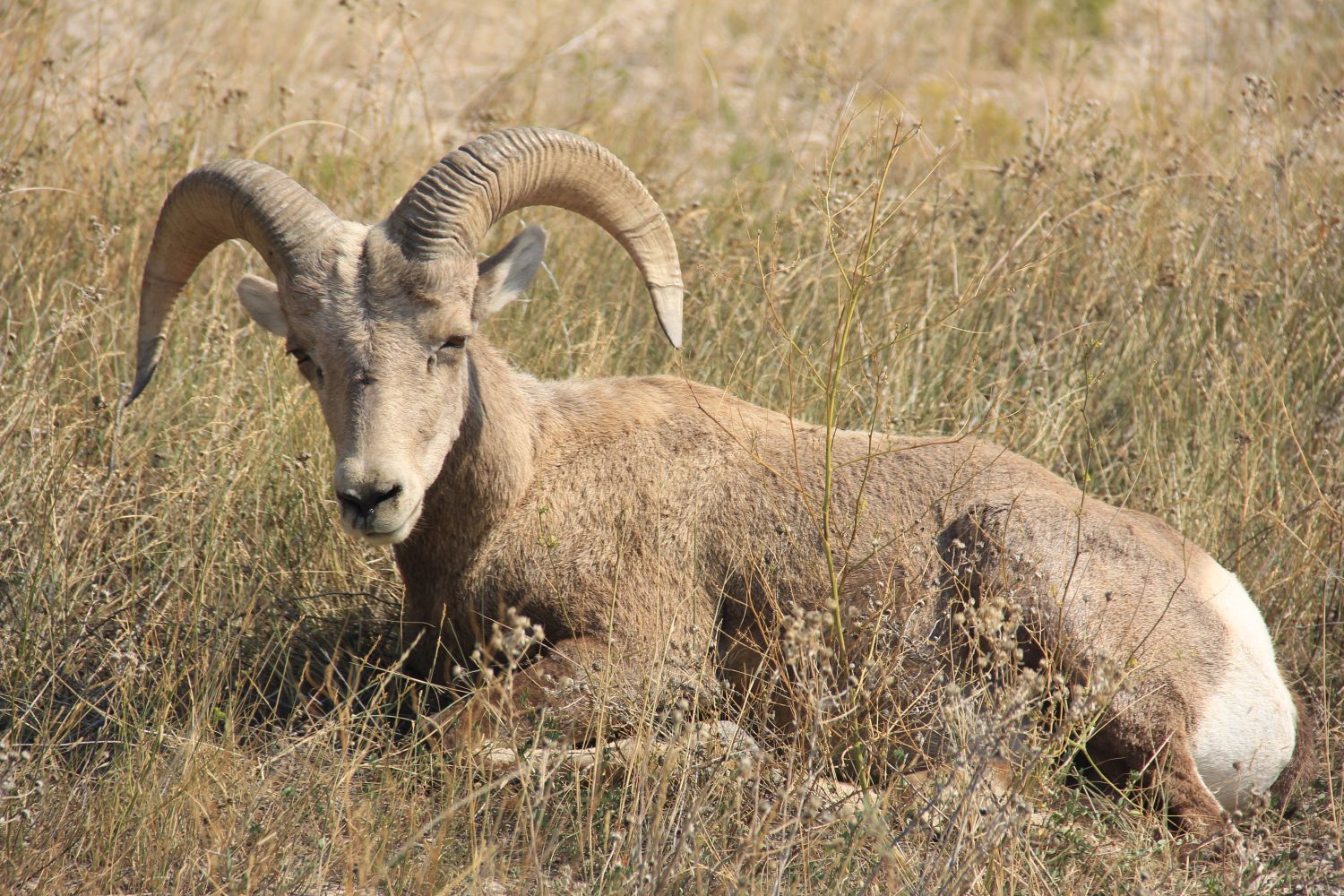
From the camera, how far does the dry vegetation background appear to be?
12.1 feet

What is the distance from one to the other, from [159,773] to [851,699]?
227 centimetres

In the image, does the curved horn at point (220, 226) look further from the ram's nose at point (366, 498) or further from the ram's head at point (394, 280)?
the ram's nose at point (366, 498)

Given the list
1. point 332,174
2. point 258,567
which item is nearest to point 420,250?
point 258,567

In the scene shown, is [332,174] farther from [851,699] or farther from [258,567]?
[851,699]

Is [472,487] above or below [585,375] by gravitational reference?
below

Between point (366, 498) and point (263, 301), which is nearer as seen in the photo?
point (366, 498)

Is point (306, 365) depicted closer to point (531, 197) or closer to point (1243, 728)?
point (531, 197)

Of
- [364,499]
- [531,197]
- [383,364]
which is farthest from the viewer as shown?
[531,197]

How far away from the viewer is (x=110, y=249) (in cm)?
684

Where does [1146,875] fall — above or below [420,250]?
below

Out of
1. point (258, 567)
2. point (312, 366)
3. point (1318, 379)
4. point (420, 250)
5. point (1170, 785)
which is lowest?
point (1170, 785)

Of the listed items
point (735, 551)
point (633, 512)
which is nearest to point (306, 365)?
point (633, 512)

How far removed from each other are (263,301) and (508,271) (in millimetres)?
976

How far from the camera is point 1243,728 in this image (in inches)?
183
